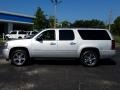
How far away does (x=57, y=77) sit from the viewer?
9781 mm

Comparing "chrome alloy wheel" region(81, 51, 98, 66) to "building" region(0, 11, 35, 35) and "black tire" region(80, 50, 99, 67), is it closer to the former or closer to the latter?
"black tire" region(80, 50, 99, 67)

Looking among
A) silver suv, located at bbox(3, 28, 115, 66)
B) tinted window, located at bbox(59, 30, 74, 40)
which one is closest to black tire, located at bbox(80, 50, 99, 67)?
silver suv, located at bbox(3, 28, 115, 66)

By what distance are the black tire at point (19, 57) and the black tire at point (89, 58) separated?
8.32 ft

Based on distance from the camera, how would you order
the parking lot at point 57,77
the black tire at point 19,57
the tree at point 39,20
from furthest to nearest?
1. the tree at point 39,20
2. the black tire at point 19,57
3. the parking lot at point 57,77

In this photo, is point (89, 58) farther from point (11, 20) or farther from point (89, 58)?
point (11, 20)

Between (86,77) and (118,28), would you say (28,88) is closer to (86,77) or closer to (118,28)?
(86,77)

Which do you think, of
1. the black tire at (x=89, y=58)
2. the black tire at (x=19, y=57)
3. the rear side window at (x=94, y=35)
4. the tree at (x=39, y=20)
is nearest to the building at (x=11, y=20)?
the tree at (x=39, y=20)

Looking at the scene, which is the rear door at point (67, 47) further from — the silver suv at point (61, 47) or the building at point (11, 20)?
the building at point (11, 20)

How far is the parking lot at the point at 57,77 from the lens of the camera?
324 inches

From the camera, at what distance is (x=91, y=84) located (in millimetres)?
8656

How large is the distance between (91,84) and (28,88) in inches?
79.9

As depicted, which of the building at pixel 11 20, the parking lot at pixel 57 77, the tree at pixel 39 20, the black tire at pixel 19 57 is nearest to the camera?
the parking lot at pixel 57 77

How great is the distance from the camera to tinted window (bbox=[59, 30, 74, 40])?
12.6 m

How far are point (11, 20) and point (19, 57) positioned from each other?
50.2 m
